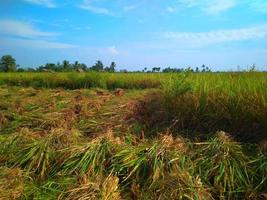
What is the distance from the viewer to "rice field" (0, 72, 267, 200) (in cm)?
364

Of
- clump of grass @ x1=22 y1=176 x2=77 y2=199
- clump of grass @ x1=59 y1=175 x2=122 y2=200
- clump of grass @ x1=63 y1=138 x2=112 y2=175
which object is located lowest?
clump of grass @ x1=22 y1=176 x2=77 y2=199

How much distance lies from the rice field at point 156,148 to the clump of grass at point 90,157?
0.01 meters

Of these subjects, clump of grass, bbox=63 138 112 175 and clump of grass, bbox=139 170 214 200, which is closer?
clump of grass, bbox=139 170 214 200

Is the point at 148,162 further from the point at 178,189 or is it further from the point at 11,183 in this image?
the point at 11,183

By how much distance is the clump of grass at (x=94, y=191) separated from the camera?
3.47 m

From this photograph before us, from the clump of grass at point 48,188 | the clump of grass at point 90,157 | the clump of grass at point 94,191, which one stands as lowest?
the clump of grass at point 48,188

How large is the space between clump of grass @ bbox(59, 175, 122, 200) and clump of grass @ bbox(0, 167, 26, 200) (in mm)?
452

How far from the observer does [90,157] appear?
4.08 metres

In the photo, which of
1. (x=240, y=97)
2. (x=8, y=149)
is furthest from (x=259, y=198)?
(x=8, y=149)

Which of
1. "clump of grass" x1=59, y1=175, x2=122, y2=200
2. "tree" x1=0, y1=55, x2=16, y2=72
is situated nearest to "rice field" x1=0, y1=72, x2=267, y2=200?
"clump of grass" x1=59, y1=175, x2=122, y2=200

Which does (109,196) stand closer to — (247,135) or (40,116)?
(247,135)

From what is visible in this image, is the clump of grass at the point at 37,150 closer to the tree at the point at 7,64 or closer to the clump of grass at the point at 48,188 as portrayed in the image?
the clump of grass at the point at 48,188

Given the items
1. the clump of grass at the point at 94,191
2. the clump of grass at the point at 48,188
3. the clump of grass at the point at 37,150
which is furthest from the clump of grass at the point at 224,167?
the clump of grass at the point at 37,150

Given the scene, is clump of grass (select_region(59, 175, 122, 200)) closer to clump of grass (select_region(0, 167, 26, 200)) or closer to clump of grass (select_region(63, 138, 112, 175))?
clump of grass (select_region(63, 138, 112, 175))
